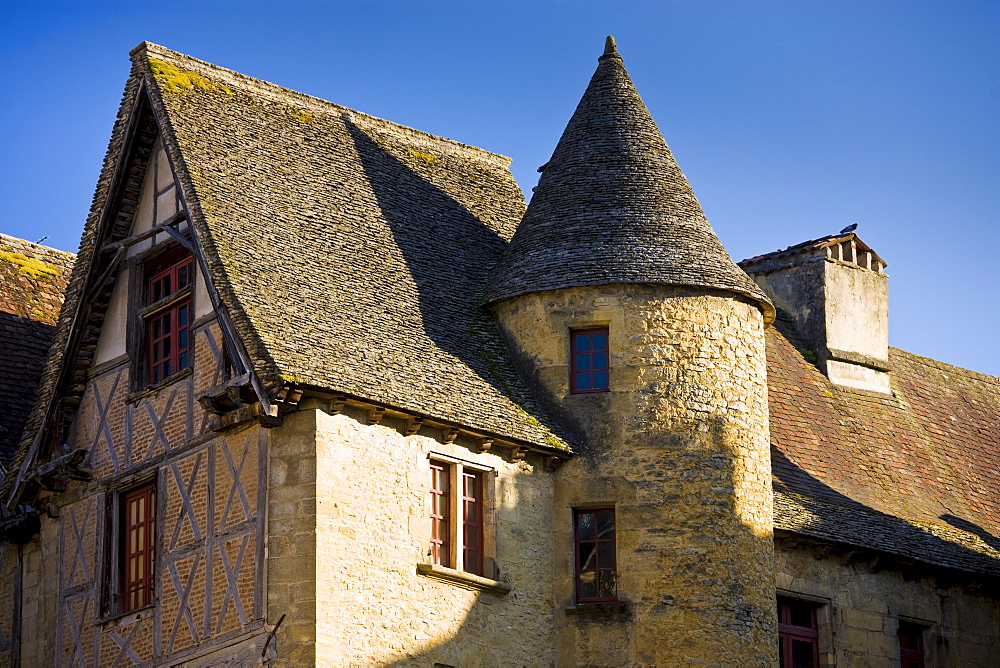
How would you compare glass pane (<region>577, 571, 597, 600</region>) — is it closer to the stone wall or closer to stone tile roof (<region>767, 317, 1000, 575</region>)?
stone tile roof (<region>767, 317, 1000, 575</region>)

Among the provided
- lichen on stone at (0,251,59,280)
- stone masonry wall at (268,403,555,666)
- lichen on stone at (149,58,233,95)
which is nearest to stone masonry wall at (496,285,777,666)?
stone masonry wall at (268,403,555,666)

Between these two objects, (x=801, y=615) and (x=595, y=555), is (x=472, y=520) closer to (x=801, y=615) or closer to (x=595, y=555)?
(x=595, y=555)

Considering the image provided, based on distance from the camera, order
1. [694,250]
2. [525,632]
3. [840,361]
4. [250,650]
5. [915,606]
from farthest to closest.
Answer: [840,361], [915,606], [694,250], [525,632], [250,650]

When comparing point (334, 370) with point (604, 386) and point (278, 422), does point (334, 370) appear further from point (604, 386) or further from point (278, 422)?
point (604, 386)

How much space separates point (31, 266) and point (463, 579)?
10.4 m

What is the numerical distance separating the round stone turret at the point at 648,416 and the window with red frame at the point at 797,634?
1429 millimetres

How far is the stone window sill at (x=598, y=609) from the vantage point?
20281mm

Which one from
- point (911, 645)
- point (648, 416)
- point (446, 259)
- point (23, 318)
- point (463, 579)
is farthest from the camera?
A: point (23, 318)

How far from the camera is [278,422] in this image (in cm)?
1848

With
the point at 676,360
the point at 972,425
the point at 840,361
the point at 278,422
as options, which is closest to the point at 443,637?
the point at 278,422

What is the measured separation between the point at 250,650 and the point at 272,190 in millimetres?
6017

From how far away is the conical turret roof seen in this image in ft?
70.3

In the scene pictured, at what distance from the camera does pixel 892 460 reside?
25672mm

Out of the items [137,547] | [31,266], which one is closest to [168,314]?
[137,547]
